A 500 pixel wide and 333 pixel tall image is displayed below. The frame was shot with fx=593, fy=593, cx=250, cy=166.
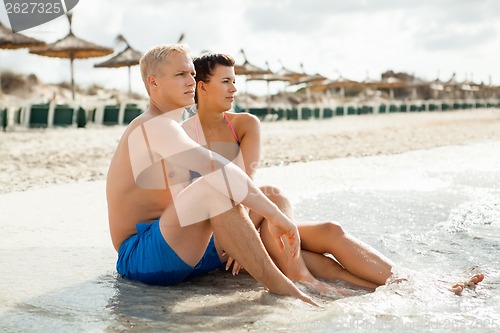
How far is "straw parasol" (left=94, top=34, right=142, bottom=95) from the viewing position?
18.7 m

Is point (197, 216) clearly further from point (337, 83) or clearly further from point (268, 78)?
point (337, 83)

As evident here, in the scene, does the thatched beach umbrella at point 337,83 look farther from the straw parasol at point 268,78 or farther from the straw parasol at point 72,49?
the straw parasol at point 72,49

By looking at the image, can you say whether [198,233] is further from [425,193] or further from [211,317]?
[425,193]

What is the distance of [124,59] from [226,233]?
1752cm

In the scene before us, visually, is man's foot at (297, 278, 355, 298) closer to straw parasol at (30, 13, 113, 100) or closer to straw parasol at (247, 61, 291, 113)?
straw parasol at (30, 13, 113, 100)

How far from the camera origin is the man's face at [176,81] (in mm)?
2160

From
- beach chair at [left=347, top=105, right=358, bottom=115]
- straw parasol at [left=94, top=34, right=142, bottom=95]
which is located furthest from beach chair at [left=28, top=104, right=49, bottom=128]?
beach chair at [left=347, top=105, right=358, bottom=115]

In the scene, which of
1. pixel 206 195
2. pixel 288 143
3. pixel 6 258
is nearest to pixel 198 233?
pixel 206 195

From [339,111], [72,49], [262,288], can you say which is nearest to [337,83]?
[339,111]

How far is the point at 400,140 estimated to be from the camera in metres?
11.7

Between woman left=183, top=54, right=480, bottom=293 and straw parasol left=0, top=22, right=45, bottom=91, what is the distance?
14.2 metres

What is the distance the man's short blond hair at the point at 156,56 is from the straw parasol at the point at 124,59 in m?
17.0

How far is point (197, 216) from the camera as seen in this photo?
6.83ft

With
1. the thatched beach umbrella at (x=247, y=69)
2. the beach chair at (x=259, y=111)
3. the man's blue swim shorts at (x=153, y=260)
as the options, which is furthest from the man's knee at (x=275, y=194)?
the thatched beach umbrella at (x=247, y=69)
